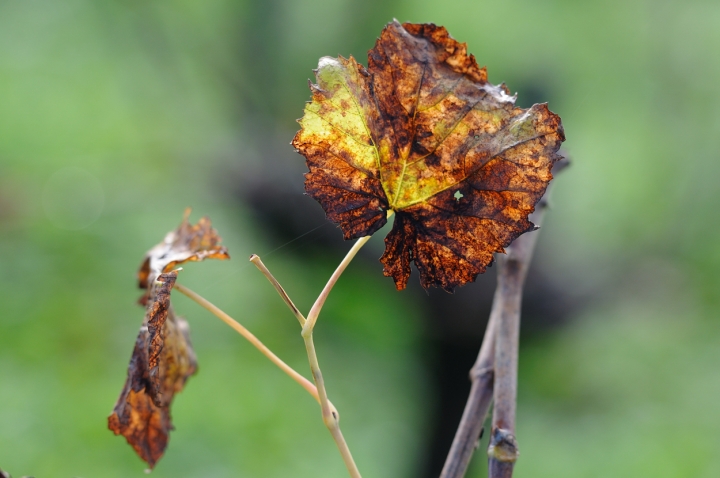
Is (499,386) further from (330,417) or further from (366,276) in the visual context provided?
(366,276)

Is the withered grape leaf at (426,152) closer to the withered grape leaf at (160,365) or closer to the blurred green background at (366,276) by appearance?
the withered grape leaf at (160,365)

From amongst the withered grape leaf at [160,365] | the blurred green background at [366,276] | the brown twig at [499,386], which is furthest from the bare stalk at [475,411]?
the blurred green background at [366,276]

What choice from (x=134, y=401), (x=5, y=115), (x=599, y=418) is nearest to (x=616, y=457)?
(x=599, y=418)

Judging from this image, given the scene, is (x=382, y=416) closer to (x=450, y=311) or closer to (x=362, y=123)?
(x=450, y=311)

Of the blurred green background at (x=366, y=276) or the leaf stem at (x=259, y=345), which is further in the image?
the blurred green background at (x=366, y=276)

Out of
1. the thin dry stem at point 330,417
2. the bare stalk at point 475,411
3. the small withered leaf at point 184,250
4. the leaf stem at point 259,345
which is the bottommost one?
the bare stalk at point 475,411

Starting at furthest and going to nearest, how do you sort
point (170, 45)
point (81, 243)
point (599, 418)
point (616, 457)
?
point (81, 243), point (170, 45), point (599, 418), point (616, 457)
